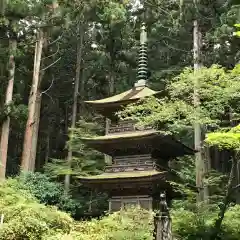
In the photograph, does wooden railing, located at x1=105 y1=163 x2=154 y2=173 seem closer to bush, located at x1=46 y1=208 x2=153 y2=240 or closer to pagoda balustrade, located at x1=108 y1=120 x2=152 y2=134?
pagoda balustrade, located at x1=108 y1=120 x2=152 y2=134

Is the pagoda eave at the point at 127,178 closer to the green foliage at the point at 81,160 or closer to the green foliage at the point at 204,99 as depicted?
the green foliage at the point at 204,99

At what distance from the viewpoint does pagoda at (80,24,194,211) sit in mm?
16203

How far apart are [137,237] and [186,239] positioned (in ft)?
6.09

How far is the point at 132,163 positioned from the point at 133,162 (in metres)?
0.06

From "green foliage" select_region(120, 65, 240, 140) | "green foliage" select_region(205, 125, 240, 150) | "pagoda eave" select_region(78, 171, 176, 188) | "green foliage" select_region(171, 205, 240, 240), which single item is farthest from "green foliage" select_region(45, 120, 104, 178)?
"green foliage" select_region(205, 125, 240, 150)

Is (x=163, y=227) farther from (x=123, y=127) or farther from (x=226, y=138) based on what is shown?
(x=123, y=127)

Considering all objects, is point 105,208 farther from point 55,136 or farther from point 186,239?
point 55,136

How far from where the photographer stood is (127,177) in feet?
52.7

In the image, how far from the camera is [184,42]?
93.7ft

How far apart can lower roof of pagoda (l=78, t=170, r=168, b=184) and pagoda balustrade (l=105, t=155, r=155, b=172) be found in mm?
225

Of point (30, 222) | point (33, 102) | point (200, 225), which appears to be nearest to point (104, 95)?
point (33, 102)

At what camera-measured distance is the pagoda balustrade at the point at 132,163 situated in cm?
1675

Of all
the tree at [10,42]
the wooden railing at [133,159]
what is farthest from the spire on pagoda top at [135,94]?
the tree at [10,42]

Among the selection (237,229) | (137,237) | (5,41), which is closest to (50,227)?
(137,237)
